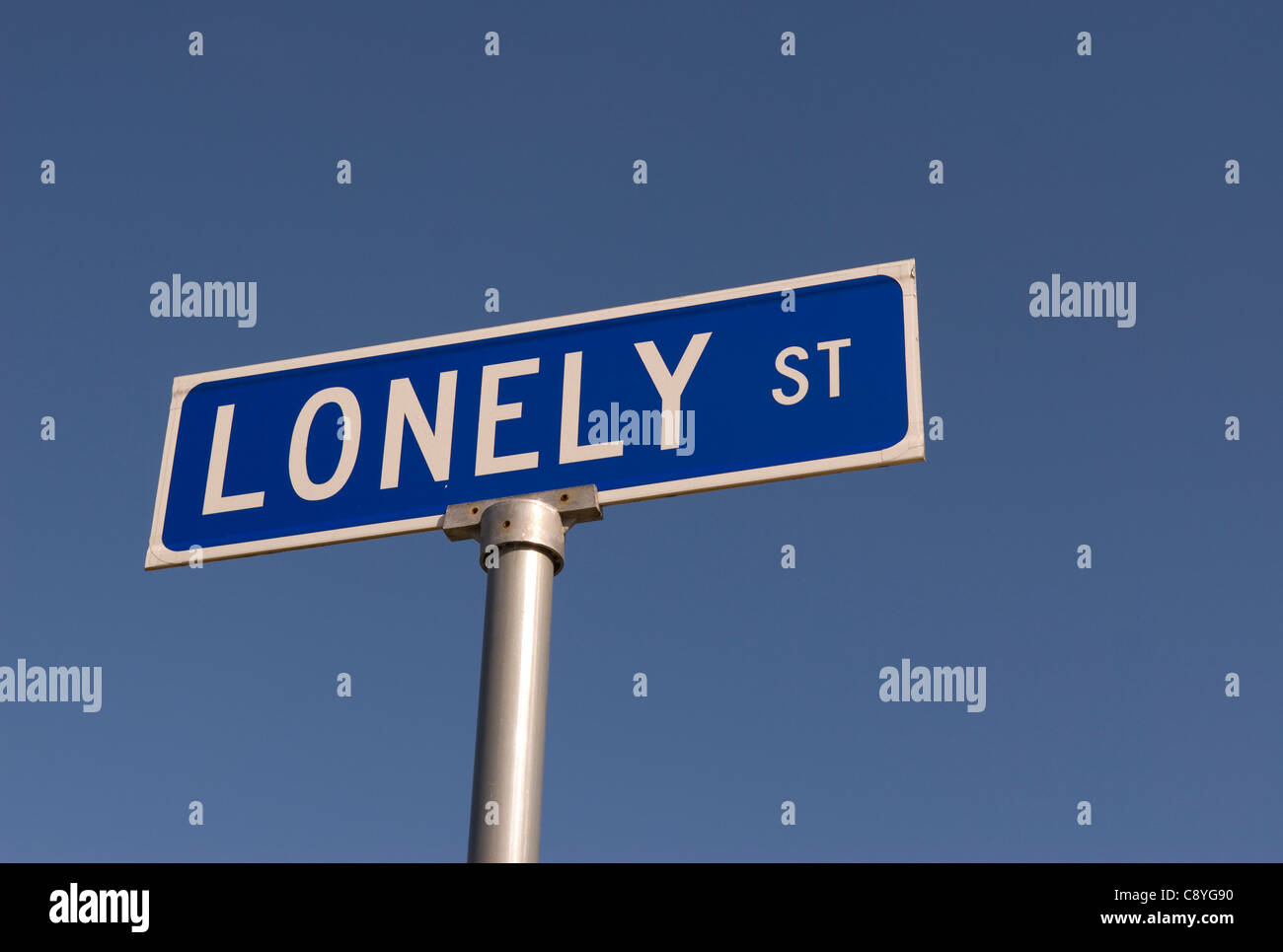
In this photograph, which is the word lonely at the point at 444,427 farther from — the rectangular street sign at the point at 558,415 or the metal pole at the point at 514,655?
the metal pole at the point at 514,655

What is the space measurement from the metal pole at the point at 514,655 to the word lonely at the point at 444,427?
0.13 m

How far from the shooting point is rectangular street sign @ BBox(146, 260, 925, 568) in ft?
8.68

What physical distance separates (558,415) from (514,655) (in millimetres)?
586

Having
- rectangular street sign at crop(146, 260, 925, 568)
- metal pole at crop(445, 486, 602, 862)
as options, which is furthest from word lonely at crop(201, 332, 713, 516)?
metal pole at crop(445, 486, 602, 862)

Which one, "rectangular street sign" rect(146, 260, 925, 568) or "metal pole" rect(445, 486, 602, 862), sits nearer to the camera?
"metal pole" rect(445, 486, 602, 862)

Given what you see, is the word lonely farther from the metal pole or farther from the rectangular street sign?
the metal pole

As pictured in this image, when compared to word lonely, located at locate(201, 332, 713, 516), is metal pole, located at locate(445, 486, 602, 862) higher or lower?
lower

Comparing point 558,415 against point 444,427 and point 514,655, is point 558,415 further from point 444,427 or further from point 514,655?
point 514,655

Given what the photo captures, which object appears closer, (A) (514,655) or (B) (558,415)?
(A) (514,655)

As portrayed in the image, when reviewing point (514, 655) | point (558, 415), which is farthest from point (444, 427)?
point (514, 655)

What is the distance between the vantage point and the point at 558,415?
275 cm

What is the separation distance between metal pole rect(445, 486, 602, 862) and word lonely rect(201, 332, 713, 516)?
129mm
